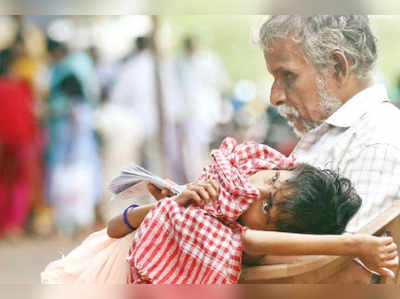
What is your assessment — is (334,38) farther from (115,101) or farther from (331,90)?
(115,101)

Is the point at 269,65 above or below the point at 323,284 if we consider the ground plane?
above

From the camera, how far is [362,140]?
2643 mm

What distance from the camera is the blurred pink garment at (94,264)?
2.75m

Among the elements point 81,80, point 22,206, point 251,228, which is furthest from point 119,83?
point 251,228

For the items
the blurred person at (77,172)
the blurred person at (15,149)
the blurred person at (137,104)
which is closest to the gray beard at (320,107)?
the blurred person at (137,104)

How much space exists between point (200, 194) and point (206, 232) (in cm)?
12

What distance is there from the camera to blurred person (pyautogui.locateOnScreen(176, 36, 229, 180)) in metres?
3.33

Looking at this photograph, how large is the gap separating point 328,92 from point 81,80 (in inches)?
60.1

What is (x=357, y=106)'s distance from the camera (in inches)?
106

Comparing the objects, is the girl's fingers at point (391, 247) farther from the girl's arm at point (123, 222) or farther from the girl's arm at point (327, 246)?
the girl's arm at point (123, 222)

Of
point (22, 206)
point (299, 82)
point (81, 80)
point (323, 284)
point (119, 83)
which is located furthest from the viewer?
point (22, 206)

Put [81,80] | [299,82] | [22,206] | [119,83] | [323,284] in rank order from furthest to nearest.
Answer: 1. [22,206]
2. [119,83]
3. [81,80]
4. [299,82]
5. [323,284]

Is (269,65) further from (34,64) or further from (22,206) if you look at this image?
(22,206)

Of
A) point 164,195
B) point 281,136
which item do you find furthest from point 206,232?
point 281,136
